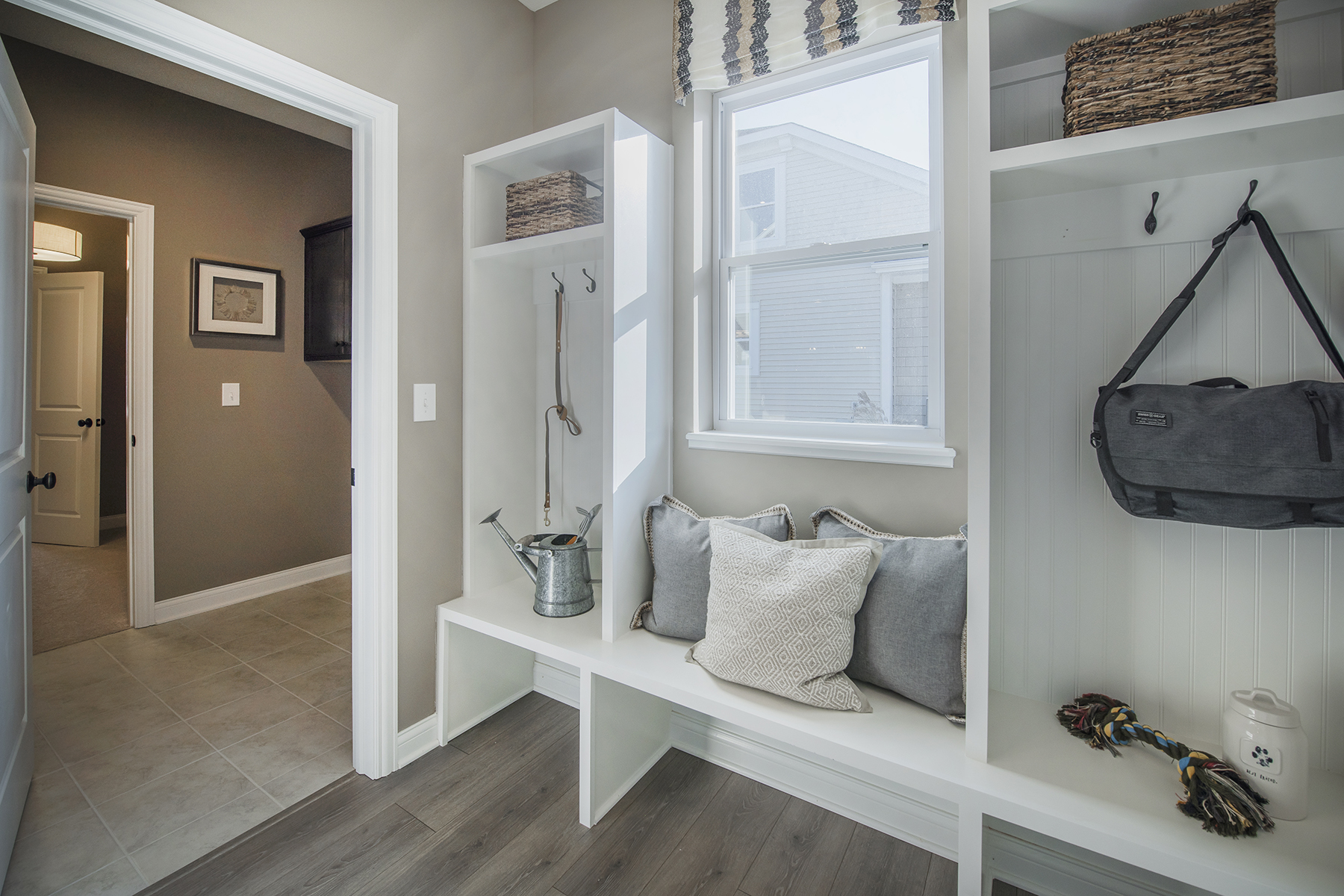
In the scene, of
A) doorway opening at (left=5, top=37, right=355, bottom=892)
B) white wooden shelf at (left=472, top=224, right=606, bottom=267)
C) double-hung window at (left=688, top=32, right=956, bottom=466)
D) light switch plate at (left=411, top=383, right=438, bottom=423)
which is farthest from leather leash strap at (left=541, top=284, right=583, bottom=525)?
doorway opening at (left=5, top=37, right=355, bottom=892)

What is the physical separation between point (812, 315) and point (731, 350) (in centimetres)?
A: 29

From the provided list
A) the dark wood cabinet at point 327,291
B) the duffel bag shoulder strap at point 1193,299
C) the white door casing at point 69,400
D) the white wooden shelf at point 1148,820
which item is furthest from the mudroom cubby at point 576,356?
the white door casing at point 69,400

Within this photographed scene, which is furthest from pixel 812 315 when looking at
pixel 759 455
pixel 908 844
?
pixel 908 844

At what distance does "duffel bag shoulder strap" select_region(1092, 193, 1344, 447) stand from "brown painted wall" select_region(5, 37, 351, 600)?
402 cm

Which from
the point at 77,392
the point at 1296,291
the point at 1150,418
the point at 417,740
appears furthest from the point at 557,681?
the point at 77,392

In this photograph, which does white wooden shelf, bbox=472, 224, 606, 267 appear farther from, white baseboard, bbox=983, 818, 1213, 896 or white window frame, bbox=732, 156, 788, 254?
white baseboard, bbox=983, 818, 1213, 896

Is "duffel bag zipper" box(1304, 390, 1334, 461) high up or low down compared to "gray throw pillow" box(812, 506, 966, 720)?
up

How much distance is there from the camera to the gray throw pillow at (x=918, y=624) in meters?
1.39

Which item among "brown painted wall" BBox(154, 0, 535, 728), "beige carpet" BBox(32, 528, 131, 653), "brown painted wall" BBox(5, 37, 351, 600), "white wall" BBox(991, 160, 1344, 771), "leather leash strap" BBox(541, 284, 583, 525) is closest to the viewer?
"white wall" BBox(991, 160, 1344, 771)

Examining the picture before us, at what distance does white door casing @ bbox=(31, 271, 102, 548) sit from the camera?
4.35 m

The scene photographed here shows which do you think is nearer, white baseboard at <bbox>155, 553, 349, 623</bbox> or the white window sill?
the white window sill

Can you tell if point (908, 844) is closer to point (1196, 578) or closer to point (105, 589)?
point (1196, 578)

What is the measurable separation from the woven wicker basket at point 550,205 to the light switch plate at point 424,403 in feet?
2.00

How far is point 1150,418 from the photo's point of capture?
1177mm
